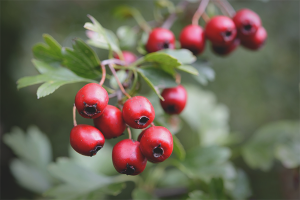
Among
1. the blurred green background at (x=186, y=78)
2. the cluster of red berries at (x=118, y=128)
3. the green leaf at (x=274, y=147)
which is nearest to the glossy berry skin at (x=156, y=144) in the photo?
the cluster of red berries at (x=118, y=128)

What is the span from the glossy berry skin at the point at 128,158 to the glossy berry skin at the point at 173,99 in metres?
0.25

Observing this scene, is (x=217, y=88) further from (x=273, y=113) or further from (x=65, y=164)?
(x=65, y=164)

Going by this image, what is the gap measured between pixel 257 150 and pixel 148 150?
0.90m

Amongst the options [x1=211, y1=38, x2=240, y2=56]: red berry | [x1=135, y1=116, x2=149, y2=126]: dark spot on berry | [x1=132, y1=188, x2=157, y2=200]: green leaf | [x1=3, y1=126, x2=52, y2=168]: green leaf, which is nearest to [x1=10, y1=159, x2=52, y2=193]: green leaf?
[x1=3, y1=126, x2=52, y2=168]: green leaf

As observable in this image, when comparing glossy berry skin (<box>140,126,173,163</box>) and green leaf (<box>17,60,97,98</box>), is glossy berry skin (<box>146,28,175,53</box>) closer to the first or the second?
green leaf (<box>17,60,97,98</box>)

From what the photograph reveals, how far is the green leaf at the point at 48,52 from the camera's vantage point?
2.62 ft

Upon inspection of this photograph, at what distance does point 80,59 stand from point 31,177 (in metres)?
1.03

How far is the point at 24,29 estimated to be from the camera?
2.34 m

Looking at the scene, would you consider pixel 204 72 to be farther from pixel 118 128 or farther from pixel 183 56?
pixel 118 128

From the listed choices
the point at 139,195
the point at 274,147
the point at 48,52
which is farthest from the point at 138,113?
the point at 274,147

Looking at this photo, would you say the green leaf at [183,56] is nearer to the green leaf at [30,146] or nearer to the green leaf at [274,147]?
the green leaf at [274,147]

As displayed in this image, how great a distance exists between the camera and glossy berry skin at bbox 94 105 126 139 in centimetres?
64

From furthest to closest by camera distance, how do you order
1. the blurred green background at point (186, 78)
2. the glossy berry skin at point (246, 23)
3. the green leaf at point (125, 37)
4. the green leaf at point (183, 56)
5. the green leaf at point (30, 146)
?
the blurred green background at point (186, 78) → the green leaf at point (30, 146) → the green leaf at point (125, 37) → the glossy berry skin at point (246, 23) → the green leaf at point (183, 56)

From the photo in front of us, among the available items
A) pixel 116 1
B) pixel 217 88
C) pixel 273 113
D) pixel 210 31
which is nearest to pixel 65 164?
pixel 210 31
